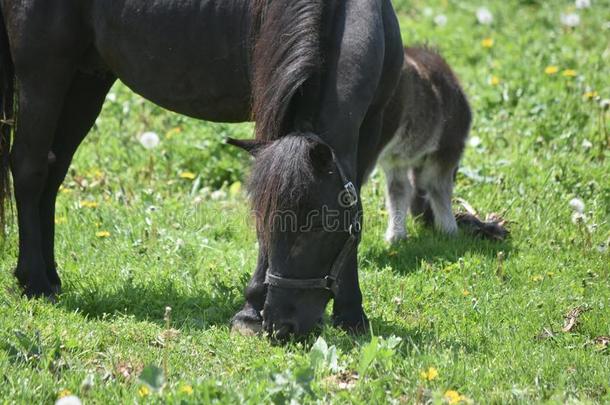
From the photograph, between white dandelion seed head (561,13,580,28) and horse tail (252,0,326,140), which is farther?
white dandelion seed head (561,13,580,28)

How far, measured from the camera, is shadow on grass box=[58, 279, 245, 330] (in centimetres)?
552

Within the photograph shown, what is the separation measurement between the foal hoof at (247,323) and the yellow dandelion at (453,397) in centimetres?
119

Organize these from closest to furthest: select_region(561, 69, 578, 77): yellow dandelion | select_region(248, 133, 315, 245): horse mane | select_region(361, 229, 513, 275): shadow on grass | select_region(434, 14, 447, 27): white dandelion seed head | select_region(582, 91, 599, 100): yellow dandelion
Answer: select_region(248, 133, 315, 245): horse mane < select_region(361, 229, 513, 275): shadow on grass < select_region(582, 91, 599, 100): yellow dandelion < select_region(561, 69, 578, 77): yellow dandelion < select_region(434, 14, 447, 27): white dandelion seed head

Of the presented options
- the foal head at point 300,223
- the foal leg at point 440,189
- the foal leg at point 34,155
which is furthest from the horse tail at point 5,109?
the foal leg at point 440,189

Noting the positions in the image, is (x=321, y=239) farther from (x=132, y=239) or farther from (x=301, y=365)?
(x=132, y=239)

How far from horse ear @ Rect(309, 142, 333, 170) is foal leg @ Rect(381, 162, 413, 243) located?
8.18 ft

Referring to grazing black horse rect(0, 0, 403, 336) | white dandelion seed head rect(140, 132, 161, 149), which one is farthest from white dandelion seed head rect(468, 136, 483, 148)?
grazing black horse rect(0, 0, 403, 336)

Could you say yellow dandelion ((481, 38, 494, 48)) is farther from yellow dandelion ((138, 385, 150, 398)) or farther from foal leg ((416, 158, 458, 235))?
yellow dandelion ((138, 385, 150, 398))

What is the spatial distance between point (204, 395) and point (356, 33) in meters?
1.83

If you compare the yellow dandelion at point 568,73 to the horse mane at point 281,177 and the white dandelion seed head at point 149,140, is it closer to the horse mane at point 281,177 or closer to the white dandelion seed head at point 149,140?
the white dandelion seed head at point 149,140

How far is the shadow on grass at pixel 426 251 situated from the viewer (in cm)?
655

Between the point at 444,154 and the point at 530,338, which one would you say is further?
the point at 444,154

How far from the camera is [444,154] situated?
743 centimetres

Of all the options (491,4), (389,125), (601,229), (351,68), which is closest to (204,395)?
(351,68)
